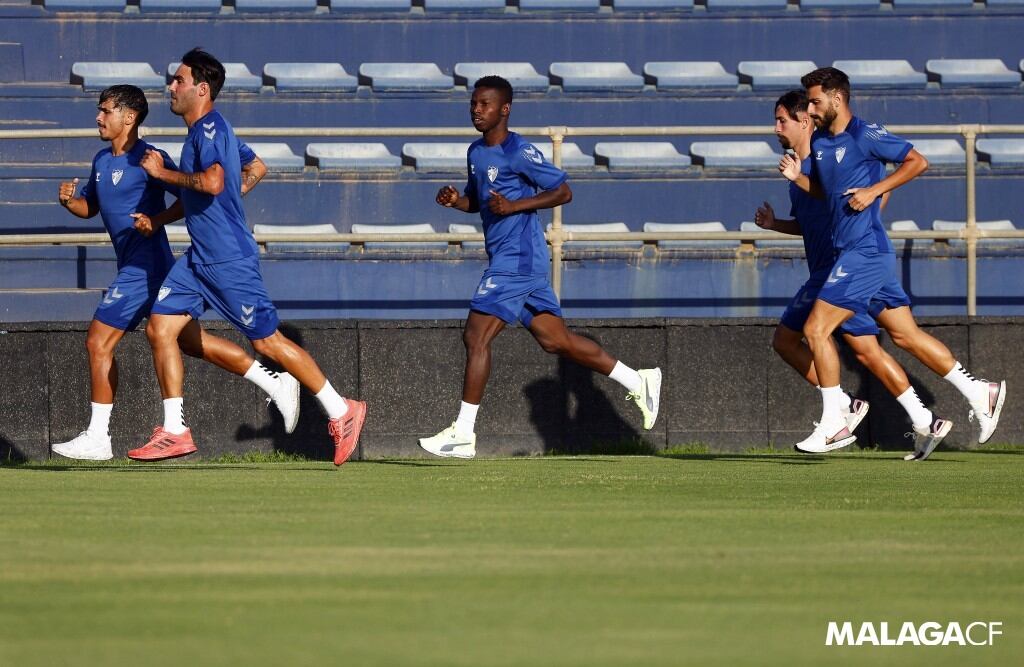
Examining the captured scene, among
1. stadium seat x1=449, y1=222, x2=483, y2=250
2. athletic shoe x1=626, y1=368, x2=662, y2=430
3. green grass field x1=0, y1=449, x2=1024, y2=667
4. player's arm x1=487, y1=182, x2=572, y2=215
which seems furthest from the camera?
stadium seat x1=449, y1=222, x2=483, y2=250

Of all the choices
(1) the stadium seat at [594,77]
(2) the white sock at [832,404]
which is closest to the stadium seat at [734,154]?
(1) the stadium seat at [594,77]

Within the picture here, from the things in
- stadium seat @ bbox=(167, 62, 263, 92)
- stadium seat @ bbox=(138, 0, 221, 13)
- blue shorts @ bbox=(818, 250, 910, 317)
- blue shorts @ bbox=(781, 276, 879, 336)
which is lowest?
blue shorts @ bbox=(781, 276, 879, 336)

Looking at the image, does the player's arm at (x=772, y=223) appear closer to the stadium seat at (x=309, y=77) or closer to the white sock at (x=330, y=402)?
the white sock at (x=330, y=402)

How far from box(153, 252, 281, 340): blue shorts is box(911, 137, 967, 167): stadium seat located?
29.8 feet

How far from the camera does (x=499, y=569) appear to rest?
4832 millimetres

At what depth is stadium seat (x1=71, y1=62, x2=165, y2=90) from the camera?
16641 mm

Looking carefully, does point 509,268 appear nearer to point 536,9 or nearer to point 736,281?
point 736,281

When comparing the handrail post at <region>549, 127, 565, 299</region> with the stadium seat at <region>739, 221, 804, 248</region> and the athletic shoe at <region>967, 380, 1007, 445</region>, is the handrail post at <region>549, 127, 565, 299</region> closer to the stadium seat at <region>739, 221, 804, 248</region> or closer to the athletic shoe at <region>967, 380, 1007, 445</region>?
the athletic shoe at <region>967, 380, 1007, 445</region>

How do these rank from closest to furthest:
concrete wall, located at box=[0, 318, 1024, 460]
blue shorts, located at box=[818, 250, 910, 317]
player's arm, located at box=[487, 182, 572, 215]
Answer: blue shorts, located at box=[818, 250, 910, 317] → player's arm, located at box=[487, 182, 572, 215] → concrete wall, located at box=[0, 318, 1024, 460]

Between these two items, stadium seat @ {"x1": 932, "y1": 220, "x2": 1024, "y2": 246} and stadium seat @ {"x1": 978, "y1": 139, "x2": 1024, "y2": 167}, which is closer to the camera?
stadium seat @ {"x1": 932, "y1": 220, "x2": 1024, "y2": 246}

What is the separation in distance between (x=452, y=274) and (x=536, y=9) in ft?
18.3

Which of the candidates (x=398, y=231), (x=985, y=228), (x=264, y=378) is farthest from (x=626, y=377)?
(x=985, y=228)

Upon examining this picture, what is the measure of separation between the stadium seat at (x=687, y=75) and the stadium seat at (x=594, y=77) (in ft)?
0.63

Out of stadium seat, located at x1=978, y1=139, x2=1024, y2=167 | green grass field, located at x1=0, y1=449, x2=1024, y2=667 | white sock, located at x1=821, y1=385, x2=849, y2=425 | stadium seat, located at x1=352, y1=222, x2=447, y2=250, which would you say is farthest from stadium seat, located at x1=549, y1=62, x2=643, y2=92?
green grass field, located at x1=0, y1=449, x2=1024, y2=667
